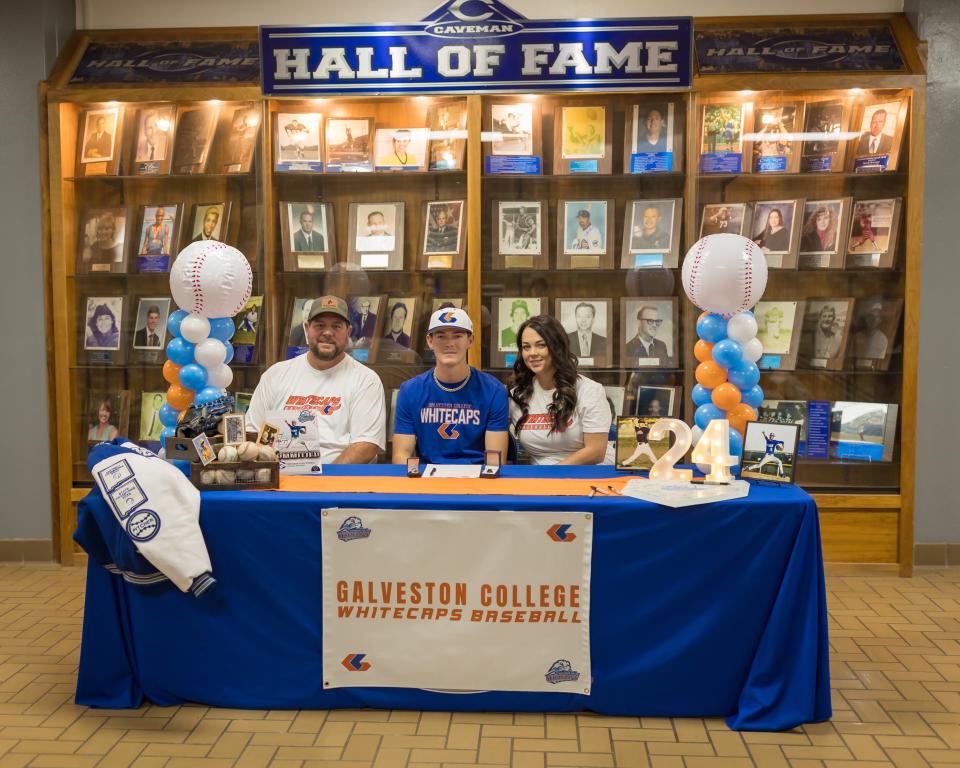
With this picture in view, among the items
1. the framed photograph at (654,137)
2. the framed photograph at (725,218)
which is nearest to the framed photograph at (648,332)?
the framed photograph at (725,218)

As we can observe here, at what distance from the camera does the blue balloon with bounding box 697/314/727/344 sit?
368cm

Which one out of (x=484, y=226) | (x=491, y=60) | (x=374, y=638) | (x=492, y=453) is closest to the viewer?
(x=374, y=638)

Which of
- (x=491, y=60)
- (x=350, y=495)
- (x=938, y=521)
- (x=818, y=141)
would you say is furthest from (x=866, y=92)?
(x=350, y=495)

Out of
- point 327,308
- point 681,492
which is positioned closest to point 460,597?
point 681,492

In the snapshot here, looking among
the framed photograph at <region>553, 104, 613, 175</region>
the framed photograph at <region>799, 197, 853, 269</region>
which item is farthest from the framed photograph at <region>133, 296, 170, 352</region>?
the framed photograph at <region>799, 197, 853, 269</region>

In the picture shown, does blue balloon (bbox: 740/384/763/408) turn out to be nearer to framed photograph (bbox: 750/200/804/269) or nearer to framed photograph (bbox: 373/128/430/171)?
framed photograph (bbox: 750/200/804/269)

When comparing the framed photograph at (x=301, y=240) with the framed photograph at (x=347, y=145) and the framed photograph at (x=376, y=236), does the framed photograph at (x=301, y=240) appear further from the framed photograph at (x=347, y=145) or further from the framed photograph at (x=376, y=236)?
the framed photograph at (x=347, y=145)

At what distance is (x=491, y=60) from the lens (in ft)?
14.9

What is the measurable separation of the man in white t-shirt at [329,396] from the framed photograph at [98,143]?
5.60ft

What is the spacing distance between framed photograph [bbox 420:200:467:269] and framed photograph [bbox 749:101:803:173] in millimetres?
1562

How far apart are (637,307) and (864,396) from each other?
1.27 metres

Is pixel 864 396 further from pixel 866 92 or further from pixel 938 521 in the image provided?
pixel 866 92

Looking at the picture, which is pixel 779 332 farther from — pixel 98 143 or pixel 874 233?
pixel 98 143

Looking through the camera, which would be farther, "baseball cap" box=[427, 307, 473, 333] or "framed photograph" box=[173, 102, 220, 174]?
"framed photograph" box=[173, 102, 220, 174]
